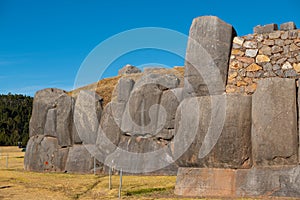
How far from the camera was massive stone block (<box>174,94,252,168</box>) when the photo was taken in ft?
39.8

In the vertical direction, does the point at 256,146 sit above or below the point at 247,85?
below

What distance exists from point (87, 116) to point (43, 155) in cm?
426

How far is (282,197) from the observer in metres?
11.3

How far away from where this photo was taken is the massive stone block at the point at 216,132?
12.1 m

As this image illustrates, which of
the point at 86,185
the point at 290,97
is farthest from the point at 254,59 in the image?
the point at 86,185

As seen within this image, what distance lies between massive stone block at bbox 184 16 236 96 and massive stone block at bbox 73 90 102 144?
14.4m

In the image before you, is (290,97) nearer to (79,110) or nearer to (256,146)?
(256,146)

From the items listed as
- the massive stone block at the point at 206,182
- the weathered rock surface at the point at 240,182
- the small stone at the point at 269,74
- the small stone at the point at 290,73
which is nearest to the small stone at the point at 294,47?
the small stone at the point at 290,73

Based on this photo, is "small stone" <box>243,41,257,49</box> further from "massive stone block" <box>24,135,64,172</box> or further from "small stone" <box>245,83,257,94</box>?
"massive stone block" <box>24,135,64,172</box>

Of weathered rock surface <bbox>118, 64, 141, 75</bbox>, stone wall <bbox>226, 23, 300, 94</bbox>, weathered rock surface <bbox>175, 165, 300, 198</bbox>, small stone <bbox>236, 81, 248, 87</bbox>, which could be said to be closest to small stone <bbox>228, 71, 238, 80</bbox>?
stone wall <bbox>226, 23, 300, 94</bbox>

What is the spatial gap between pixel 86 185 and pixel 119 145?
22.8 feet

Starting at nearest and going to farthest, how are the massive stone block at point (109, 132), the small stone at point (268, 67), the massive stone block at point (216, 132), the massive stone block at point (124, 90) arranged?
the massive stone block at point (216, 132) < the small stone at point (268, 67) < the massive stone block at point (109, 132) < the massive stone block at point (124, 90)

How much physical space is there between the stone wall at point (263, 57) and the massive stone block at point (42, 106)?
1865 cm

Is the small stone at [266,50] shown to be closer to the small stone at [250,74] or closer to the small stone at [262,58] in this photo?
the small stone at [262,58]
